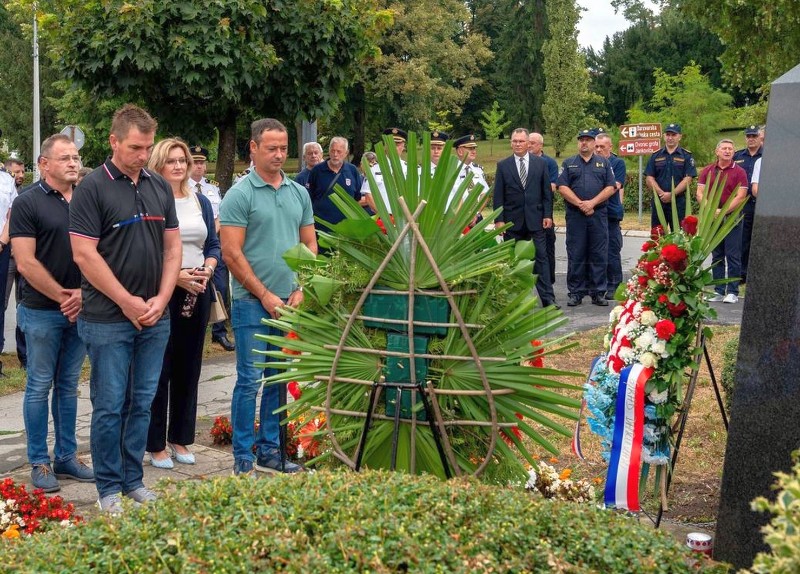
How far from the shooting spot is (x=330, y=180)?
36.3 feet

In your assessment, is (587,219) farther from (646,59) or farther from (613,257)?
(646,59)

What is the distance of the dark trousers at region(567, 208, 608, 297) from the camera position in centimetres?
1296

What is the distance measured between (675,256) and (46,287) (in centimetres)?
356

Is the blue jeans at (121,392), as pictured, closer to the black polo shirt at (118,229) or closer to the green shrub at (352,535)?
the black polo shirt at (118,229)

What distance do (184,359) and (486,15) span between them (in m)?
70.9

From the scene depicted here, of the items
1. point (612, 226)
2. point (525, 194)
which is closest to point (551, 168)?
point (525, 194)

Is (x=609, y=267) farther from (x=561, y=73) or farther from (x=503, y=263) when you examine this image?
(x=561, y=73)

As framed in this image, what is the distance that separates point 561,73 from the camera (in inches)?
2217

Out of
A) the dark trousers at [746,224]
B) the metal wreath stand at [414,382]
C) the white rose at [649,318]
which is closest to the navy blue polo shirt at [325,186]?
the dark trousers at [746,224]

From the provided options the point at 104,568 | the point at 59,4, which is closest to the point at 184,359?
the point at 104,568

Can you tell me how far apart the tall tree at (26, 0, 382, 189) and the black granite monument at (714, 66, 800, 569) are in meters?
7.07

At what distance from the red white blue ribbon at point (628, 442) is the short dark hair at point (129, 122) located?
274cm

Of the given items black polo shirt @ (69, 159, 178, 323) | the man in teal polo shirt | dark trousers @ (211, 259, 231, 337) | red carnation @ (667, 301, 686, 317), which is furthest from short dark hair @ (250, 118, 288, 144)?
dark trousers @ (211, 259, 231, 337)

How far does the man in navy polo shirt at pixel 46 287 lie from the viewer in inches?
230
